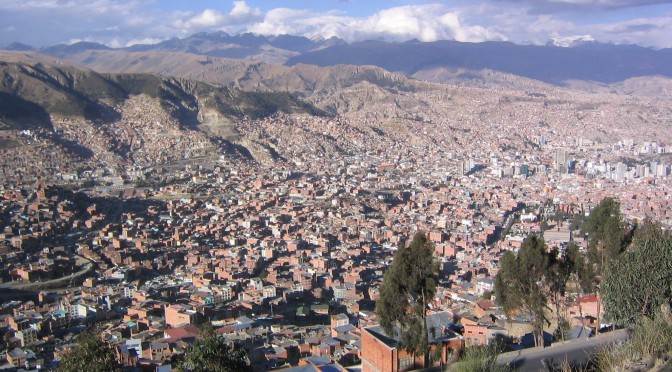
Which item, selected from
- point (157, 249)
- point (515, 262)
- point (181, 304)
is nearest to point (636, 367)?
point (515, 262)

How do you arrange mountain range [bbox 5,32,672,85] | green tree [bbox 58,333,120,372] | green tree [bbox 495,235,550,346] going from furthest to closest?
mountain range [bbox 5,32,672,85] < green tree [bbox 495,235,550,346] < green tree [bbox 58,333,120,372]

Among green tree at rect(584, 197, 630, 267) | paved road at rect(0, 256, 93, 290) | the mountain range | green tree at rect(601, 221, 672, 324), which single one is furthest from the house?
the mountain range

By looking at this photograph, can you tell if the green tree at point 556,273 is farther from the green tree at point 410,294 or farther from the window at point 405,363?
the window at point 405,363

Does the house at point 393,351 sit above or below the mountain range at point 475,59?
below

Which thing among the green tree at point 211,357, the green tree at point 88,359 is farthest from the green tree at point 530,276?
the green tree at point 88,359

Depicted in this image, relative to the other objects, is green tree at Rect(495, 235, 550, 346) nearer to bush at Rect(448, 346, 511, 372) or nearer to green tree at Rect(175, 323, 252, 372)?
bush at Rect(448, 346, 511, 372)
